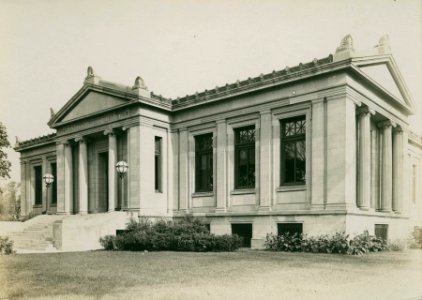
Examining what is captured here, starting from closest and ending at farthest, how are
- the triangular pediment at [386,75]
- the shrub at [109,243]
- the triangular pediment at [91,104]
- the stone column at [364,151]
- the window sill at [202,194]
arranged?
1. the shrub at [109,243]
2. the triangular pediment at [386,75]
3. the stone column at [364,151]
4. the window sill at [202,194]
5. the triangular pediment at [91,104]

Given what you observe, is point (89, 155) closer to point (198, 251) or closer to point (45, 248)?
point (45, 248)

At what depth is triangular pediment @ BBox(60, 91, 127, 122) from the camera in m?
28.6

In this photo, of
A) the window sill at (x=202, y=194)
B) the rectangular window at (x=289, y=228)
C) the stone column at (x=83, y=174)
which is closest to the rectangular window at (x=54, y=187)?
the stone column at (x=83, y=174)

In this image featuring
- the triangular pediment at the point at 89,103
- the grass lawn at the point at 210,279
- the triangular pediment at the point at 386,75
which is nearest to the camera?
the grass lawn at the point at 210,279

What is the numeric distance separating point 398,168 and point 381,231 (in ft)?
18.7

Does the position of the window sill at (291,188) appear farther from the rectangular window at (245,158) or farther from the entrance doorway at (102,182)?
the entrance doorway at (102,182)

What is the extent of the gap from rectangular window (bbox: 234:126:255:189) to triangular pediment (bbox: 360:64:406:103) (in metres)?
7.20

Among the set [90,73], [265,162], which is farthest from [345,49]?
[90,73]

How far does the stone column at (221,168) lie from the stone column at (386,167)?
10.1m

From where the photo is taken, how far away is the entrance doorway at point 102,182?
30.9 meters

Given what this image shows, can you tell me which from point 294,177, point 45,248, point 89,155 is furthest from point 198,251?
point 89,155

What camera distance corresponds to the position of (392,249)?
2130 cm

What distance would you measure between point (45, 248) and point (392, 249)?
61.2 ft

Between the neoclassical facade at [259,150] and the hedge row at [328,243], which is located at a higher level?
the neoclassical facade at [259,150]
